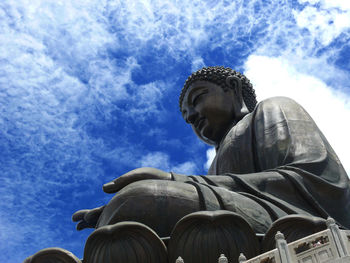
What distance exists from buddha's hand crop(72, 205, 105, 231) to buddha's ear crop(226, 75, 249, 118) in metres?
3.76

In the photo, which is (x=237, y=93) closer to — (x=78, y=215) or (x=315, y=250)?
(x=78, y=215)

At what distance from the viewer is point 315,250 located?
3.25 meters

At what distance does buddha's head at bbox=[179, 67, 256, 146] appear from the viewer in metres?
8.38

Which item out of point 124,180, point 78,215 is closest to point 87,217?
point 78,215

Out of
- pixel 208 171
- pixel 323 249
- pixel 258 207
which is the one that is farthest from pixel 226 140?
pixel 323 249

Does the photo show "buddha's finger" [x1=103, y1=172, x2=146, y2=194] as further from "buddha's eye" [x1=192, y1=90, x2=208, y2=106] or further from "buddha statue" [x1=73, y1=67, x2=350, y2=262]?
"buddha's eye" [x1=192, y1=90, x2=208, y2=106]

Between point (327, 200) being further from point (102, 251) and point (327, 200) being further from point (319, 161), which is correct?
point (102, 251)

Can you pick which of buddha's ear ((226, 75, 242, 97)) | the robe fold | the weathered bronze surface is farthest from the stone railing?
buddha's ear ((226, 75, 242, 97))

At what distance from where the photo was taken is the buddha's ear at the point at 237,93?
8.38 meters

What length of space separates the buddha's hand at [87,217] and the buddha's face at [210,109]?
3529 mm

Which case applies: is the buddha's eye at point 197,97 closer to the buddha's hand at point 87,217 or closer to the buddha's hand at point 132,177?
the buddha's hand at point 132,177

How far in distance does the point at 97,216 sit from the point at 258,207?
191 cm

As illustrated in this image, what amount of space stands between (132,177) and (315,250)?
250cm

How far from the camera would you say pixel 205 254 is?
159 inches
